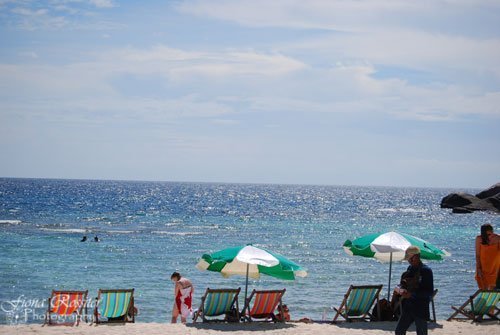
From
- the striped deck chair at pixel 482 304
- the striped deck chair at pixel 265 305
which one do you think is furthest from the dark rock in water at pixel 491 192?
the striped deck chair at pixel 265 305

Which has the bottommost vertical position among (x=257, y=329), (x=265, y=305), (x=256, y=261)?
(x=257, y=329)

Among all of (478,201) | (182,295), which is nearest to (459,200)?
(478,201)

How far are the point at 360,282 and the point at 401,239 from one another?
1491 cm

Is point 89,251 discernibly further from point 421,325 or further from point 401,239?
point 421,325

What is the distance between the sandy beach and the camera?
1207cm

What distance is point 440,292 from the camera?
2583cm

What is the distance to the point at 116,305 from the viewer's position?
1293 centimetres

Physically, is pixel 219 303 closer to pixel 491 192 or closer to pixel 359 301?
pixel 359 301

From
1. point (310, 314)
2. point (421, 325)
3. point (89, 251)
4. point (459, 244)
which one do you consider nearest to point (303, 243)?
point (459, 244)

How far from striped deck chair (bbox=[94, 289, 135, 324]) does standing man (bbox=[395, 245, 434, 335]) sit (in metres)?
5.39

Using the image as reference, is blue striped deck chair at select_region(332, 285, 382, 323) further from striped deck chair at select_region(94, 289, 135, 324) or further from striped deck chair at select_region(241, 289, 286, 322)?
striped deck chair at select_region(94, 289, 135, 324)

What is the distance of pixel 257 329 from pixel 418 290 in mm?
3947

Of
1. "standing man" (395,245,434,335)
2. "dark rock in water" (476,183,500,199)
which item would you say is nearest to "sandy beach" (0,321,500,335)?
"standing man" (395,245,434,335)

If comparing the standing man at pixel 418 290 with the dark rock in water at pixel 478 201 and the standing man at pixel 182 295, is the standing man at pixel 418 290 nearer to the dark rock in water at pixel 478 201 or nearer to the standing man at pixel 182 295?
the standing man at pixel 182 295
